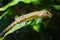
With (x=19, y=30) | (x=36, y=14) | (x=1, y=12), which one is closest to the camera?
(x=36, y=14)

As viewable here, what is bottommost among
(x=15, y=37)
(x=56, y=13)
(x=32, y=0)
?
(x=15, y=37)

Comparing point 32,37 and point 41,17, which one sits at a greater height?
point 41,17

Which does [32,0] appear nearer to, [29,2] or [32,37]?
[29,2]

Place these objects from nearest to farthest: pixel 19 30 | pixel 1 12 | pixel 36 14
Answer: pixel 36 14 → pixel 19 30 → pixel 1 12

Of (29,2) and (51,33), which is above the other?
(29,2)

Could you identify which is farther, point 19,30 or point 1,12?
point 1,12

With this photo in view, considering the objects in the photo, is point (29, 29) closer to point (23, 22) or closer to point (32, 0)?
point (23, 22)

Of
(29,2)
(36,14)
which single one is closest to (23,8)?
(29,2)

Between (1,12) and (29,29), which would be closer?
(29,29)

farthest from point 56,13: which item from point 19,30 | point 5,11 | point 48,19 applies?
point 5,11

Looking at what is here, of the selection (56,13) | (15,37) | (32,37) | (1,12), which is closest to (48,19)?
(56,13)
